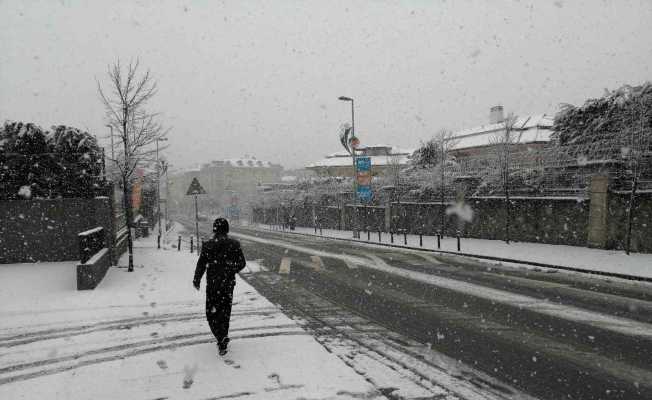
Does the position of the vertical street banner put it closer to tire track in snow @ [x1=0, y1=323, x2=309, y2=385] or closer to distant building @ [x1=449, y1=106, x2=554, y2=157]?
distant building @ [x1=449, y1=106, x2=554, y2=157]

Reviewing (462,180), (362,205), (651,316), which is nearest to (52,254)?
(651,316)

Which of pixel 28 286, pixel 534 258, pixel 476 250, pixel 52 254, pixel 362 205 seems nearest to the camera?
pixel 28 286

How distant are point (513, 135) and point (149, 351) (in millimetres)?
38319

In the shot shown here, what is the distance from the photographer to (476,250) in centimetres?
1752

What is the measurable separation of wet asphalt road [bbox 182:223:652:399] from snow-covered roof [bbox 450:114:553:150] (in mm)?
30044

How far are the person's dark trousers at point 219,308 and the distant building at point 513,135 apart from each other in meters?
36.1

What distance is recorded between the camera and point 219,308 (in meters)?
5.51

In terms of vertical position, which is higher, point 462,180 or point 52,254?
point 462,180

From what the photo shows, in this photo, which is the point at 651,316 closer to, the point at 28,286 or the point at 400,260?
the point at 400,260

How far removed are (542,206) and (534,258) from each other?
5.33 m

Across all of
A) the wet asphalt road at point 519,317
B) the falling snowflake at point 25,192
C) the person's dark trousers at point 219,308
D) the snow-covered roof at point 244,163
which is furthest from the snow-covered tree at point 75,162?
the snow-covered roof at point 244,163

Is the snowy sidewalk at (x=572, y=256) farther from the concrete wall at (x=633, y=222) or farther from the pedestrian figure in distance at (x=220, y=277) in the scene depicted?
the pedestrian figure in distance at (x=220, y=277)

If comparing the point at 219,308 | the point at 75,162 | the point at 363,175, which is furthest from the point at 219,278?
the point at 363,175

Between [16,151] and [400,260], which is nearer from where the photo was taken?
[16,151]
